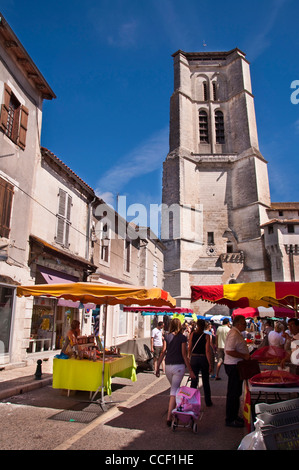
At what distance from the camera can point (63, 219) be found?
44.3 feet

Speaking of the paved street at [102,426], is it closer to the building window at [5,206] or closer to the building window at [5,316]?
the building window at [5,316]

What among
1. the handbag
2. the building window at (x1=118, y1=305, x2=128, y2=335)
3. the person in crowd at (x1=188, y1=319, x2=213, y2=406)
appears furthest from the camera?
the building window at (x1=118, y1=305, x2=128, y2=335)

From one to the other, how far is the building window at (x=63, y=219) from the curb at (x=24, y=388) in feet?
19.8

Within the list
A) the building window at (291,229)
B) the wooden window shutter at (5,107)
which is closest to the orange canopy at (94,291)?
the wooden window shutter at (5,107)

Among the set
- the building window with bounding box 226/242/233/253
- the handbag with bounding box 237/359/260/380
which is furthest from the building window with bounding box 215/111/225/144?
the handbag with bounding box 237/359/260/380

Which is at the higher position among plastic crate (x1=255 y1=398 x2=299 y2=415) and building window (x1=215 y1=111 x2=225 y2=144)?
building window (x1=215 y1=111 x2=225 y2=144)

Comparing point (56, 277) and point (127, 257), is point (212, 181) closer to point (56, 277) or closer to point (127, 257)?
point (127, 257)

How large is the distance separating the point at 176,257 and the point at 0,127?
28.6 meters

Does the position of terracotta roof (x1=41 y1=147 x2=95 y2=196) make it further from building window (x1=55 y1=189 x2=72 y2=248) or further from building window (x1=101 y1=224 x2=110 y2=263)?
building window (x1=101 y1=224 x2=110 y2=263)

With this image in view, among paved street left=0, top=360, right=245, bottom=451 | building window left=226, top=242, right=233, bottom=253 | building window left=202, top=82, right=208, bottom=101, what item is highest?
building window left=202, top=82, right=208, bottom=101

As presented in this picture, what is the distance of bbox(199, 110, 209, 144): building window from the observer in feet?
149

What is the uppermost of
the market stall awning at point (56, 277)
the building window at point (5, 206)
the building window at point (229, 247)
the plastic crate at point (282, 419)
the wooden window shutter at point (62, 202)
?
the building window at point (229, 247)

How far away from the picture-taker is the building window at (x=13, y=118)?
401 inches

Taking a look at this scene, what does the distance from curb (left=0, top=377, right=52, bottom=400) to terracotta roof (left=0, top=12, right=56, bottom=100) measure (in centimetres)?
996
